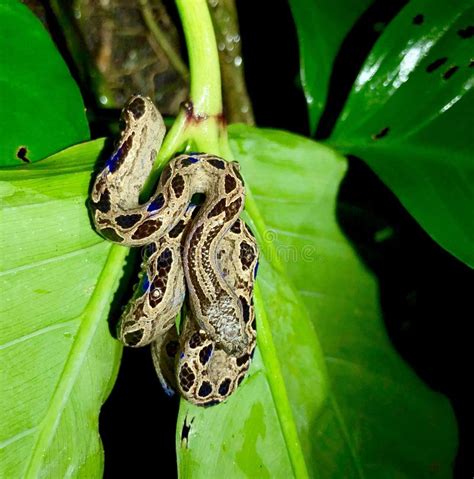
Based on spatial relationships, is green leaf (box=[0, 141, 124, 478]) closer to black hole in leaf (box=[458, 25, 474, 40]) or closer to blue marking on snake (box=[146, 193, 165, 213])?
blue marking on snake (box=[146, 193, 165, 213])

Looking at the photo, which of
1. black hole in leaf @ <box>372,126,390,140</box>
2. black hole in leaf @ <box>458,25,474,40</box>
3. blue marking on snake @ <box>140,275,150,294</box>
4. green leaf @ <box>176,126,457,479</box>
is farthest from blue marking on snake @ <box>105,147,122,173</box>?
black hole in leaf @ <box>458,25,474,40</box>

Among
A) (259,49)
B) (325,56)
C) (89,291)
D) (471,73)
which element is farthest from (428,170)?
(259,49)

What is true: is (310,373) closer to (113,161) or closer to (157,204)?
(157,204)

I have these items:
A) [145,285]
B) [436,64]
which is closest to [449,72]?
[436,64]

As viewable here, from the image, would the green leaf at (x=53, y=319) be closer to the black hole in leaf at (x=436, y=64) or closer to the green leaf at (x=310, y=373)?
the green leaf at (x=310, y=373)

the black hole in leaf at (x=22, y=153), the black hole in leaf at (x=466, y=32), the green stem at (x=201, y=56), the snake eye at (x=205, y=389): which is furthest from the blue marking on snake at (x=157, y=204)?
the black hole in leaf at (x=466, y=32)

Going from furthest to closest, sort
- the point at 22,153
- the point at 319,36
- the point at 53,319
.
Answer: the point at 319,36
the point at 22,153
the point at 53,319
